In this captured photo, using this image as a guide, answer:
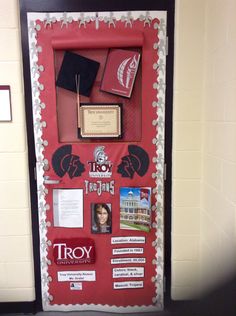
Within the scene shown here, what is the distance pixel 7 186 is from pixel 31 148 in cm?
31

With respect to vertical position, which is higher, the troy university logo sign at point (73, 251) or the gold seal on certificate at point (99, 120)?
the gold seal on certificate at point (99, 120)

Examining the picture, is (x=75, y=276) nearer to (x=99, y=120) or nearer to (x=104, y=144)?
(x=104, y=144)

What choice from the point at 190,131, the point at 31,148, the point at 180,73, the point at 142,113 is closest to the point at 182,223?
the point at 190,131

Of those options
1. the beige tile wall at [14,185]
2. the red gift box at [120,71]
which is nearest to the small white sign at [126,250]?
the beige tile wall at [14,185]

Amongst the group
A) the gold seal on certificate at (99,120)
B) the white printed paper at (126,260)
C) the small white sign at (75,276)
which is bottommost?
the small white sign at (75,276)

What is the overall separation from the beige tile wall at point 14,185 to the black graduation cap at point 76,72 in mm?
283

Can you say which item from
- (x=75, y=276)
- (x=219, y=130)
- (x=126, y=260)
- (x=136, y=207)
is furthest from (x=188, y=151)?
(x=75, y=276)

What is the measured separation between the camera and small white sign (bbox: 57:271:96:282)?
1951 millimetres

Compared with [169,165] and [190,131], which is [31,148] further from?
[190,131]

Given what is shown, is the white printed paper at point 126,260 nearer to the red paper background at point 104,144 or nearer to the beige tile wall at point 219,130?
the red paper background at point 104,144

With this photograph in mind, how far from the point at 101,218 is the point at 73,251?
0.31m

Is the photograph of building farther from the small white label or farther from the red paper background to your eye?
the small white label

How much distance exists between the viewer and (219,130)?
1.60 meters

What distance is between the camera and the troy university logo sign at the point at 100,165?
1.85 m
